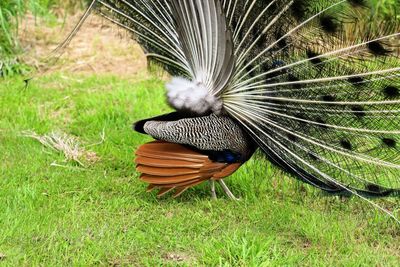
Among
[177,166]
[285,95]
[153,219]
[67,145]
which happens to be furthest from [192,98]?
[67,145]

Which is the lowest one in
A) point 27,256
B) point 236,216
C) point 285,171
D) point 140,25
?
point 27,256

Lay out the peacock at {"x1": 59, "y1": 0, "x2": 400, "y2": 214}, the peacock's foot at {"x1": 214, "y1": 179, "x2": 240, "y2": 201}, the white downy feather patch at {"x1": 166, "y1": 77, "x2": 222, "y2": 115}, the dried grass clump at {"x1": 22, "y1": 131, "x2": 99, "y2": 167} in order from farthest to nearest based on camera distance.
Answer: the dried grass clump at {"x1": 22, "y1": 131, "x2": 99, "y2": 167}
the peacock's foot at {"x1": 214, "y1": 179, "x2": 240, "y2": 201}
the white downy feather patch at {"x1": 166, "y1": 77, "x2": 222, "y2": 115}
the peacock at {"x1": 59, "y1": 0, "x2": 400, "y2": 214}

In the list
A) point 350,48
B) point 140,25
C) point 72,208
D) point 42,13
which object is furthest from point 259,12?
point 42,13

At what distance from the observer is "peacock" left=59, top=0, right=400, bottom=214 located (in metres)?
4.21

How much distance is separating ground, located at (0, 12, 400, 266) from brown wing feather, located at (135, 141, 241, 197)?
28cm

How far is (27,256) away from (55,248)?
17cm

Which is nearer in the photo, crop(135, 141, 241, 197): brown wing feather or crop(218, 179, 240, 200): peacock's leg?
crop(135, 141, 241, 197): brown wing feather

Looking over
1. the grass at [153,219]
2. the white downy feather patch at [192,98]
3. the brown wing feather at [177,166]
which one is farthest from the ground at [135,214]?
the white downy feather patch at [192,98]

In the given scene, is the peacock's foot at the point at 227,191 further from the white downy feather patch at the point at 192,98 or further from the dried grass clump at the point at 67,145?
the dried grass clump at the point at 67,145

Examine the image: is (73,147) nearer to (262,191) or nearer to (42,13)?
(262,191)

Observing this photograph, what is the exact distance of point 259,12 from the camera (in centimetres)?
435

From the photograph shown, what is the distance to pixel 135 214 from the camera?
15.8 feet

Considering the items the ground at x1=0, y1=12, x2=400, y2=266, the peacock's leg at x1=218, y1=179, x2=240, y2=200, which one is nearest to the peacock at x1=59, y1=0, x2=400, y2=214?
the ground at x1=0, y1=12, x2=400, y2=266

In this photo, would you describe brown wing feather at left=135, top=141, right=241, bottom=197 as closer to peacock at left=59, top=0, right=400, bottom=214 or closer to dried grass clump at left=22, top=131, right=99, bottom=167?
peacock at left=59, top=0, right=400, bottom=214
